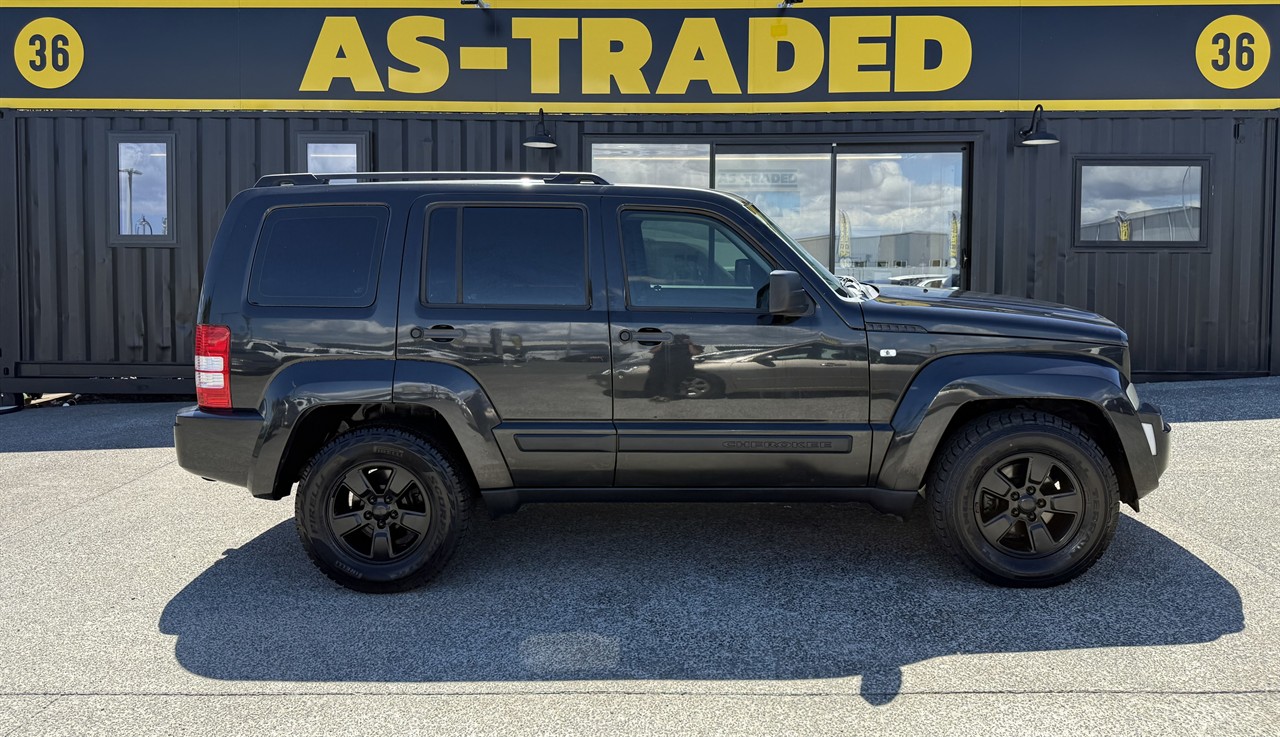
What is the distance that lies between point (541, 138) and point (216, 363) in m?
6.15

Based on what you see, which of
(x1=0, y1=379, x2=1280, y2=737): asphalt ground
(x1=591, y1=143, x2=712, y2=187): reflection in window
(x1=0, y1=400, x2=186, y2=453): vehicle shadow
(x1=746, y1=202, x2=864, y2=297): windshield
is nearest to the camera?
(x1=0, y1=379, x2=1280, y2=737): asphalt ground

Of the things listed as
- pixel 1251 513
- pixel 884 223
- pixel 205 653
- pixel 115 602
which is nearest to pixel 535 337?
pixel 205 653

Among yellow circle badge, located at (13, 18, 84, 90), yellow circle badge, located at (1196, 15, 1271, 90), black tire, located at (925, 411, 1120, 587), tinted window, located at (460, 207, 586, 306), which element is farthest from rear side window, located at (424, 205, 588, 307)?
yellow circle badge, located at (1196, 15, 1271, 90)

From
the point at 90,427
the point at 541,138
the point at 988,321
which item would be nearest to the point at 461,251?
the point at 988,321

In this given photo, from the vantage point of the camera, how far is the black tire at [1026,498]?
14.0 feet

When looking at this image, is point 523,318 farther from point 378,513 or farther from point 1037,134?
point 1037,134

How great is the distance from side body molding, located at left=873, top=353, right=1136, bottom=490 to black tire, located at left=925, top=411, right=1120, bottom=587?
0.13m

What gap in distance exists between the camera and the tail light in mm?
4375

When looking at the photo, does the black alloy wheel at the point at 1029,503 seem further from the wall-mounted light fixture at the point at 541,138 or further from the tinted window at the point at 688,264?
the wall-mounted light fixture at the point at 541,138

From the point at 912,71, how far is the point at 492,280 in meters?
7.14

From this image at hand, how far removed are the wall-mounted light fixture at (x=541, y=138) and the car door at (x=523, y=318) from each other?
567 cm

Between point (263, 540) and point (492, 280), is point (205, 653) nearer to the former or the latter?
point (263, 540)

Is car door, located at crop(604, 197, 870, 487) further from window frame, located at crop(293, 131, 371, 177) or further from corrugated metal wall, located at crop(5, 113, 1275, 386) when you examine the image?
window frame, located at crop(293, 131, 371, 177)

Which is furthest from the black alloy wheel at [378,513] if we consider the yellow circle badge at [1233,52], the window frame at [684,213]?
the yellow circle badge at [1233,52]
